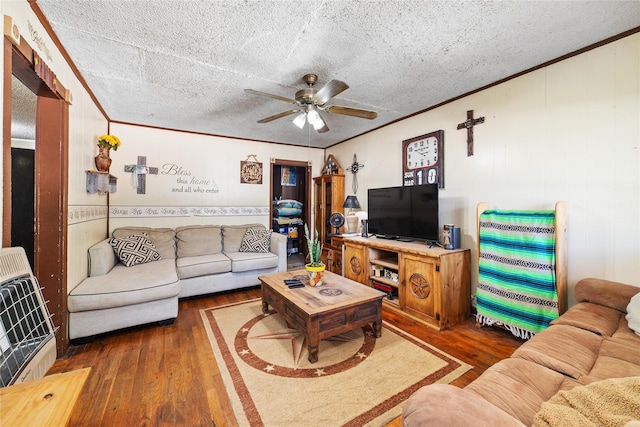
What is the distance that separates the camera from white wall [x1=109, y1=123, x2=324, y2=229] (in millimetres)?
3762

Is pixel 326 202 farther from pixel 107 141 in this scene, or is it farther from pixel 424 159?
pixel 107 141

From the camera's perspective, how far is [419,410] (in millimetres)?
841

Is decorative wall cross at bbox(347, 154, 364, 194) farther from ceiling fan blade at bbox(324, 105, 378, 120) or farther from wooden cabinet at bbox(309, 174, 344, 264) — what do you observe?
ceiling fan blade at bbox(324, 105, 378, 120)

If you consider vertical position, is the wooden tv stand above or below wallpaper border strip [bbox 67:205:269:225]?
below

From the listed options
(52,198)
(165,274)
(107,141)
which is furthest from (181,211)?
(52,198)

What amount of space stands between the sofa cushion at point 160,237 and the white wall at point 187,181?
16.8 inches

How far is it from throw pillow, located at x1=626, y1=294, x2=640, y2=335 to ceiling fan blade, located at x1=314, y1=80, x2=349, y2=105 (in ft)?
7.29

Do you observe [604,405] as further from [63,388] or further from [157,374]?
[157,374]

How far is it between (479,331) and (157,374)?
274cm

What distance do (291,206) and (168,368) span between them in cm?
413

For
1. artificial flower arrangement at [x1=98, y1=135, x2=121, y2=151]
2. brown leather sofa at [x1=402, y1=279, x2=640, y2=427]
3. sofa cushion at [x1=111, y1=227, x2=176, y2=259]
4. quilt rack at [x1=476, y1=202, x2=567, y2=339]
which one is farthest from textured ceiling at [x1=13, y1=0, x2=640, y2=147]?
brown leather sofa at [x1=402, y1=279, x2=640, y2=427]

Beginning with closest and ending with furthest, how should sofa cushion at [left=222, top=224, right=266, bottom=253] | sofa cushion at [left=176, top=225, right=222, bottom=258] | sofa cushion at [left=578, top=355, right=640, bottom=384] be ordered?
sofa cushion at [left=578, top=355, right=640, bottom=384] → sofa cushion at [left=176, top=225, right=222, bottom=258] → sofa cushion at [left=222, top=224, right=266, bottom=253]

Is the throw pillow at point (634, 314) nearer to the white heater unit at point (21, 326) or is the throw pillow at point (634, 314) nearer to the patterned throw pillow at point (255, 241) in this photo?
the white heater unit at point (21, 326)

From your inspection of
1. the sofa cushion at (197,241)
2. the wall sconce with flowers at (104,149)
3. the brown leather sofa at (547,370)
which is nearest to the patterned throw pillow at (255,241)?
the sofa cushion at (197,241)
